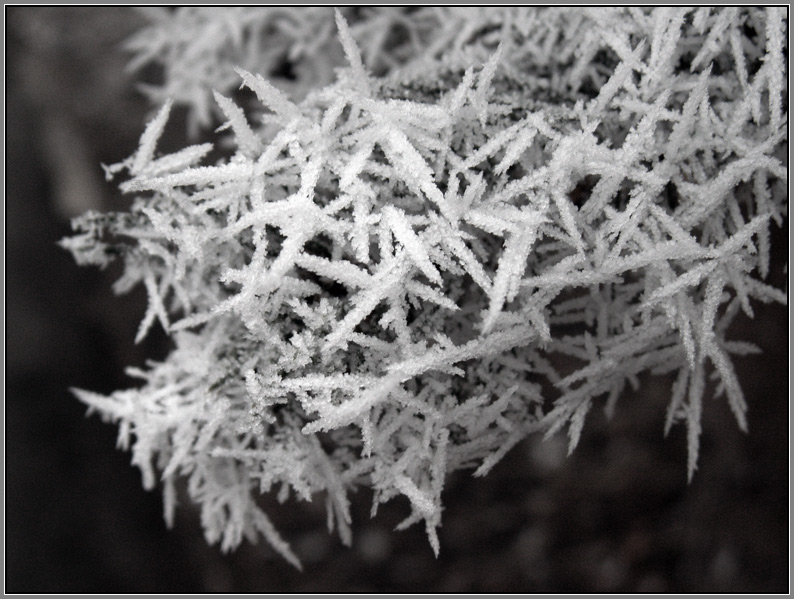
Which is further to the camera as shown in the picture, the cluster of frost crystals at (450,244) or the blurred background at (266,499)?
the blurred background at (266,499)

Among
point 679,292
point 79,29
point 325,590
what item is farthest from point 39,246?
point 679,292

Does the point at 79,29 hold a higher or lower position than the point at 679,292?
higher

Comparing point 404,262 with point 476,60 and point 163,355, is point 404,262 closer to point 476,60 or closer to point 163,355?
point 476,60

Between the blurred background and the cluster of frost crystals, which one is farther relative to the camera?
the blurred background

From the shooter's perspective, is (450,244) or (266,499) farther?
(266,499)
